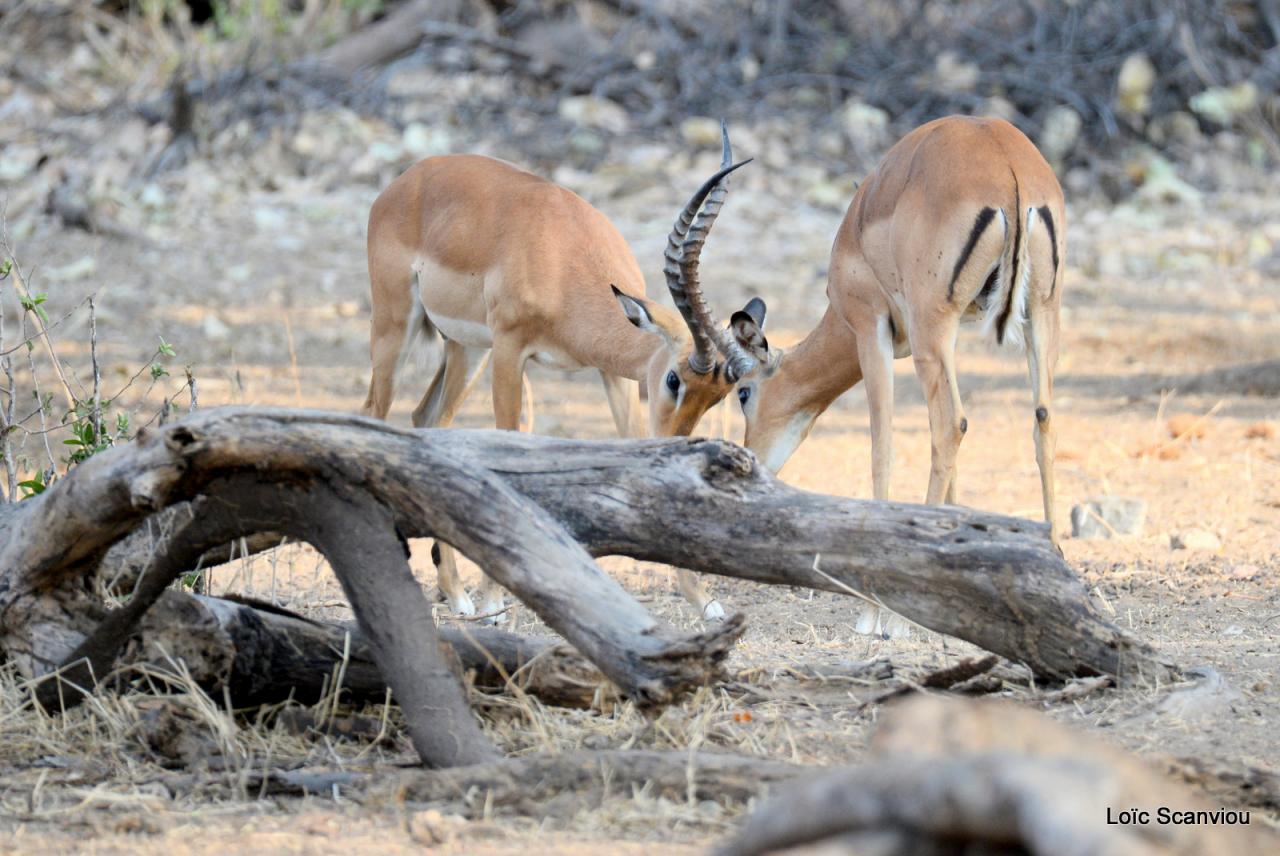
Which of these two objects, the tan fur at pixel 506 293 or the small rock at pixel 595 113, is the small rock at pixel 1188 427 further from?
the small rock at pixel 595 113

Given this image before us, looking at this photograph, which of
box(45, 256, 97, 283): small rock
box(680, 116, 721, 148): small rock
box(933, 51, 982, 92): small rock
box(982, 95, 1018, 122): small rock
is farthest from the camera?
box(933, 51, 982, 92): small rock

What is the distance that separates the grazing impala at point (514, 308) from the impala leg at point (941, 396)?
2.26 feet

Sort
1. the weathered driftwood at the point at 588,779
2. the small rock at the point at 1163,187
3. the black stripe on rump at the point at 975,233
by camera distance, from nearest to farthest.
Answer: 1. the weathered driftwood at the point at 588,779
2. the black stripe on rump at the point at 975,233
3. the small rock at the point at 1163,187

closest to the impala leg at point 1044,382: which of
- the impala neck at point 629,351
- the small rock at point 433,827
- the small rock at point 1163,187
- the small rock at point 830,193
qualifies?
the impala neck at point 629,351

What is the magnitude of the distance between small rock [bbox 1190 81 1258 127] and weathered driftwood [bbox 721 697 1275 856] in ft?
45.3

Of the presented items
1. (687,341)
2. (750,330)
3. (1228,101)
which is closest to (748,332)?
(750,330)

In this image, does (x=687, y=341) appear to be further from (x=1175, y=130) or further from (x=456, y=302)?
→ (x=1175, y=130)

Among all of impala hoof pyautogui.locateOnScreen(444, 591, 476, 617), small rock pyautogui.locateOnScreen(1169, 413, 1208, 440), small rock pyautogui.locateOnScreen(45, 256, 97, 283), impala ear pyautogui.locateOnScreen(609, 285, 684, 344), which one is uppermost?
small rock pyautogui.locateOnScreen(45, 256, 97, 283)

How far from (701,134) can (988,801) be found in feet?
43.0

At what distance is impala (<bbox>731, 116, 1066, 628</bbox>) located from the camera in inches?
230

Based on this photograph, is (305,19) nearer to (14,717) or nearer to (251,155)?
(251,155)

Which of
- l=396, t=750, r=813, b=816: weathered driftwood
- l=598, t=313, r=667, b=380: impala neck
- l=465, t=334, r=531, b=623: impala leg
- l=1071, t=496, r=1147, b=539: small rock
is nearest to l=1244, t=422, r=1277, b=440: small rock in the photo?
l=1071, t=496, r=1147, b=539: small rock

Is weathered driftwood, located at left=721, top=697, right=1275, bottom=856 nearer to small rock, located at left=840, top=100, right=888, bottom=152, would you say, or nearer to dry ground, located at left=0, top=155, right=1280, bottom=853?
dry ground, located at left=0, top=155, right=1280, bottom=853

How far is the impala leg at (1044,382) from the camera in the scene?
5.93 meters
